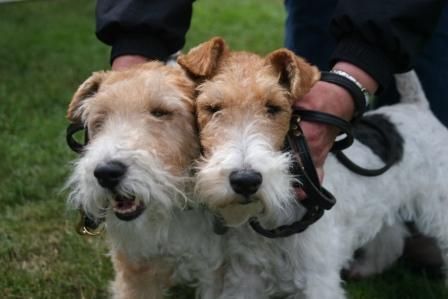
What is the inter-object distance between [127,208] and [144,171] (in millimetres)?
172

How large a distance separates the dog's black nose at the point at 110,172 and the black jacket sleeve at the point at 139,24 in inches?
38.1

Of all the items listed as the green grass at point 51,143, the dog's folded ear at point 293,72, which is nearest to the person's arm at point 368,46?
the dog's folded ear at point 293,72

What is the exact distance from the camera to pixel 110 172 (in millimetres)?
2541

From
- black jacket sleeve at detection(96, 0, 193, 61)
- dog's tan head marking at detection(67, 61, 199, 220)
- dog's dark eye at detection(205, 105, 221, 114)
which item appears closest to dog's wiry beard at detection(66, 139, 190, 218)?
dog's tan head marking at detection(67, 61, 199, 220)

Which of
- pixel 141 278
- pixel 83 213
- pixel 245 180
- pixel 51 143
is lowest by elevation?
pixel 51 143

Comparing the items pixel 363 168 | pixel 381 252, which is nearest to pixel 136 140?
pixel 363 168

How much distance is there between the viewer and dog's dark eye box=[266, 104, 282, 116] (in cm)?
280

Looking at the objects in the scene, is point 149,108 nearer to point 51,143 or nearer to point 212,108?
point 212,108

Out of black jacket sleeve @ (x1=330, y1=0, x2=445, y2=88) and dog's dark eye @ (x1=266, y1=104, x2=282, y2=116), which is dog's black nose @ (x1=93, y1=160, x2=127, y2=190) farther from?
black jacket sleeve @ (x1=330, y1=0, x2=445, y2=88)

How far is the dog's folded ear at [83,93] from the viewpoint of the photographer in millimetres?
3033

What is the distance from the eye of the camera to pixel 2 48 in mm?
9195

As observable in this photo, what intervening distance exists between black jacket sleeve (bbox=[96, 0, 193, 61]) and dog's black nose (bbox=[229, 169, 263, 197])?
1129mm

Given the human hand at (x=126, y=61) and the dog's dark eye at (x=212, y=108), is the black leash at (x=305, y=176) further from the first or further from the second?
the human hand at (x=126, y=61)

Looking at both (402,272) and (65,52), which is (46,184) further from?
(65,52)
